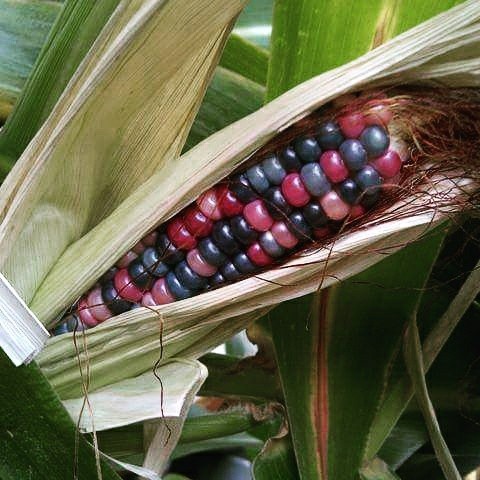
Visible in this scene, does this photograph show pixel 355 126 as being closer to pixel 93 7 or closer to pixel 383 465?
pixel 93 7

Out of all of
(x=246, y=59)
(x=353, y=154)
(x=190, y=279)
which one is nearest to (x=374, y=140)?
(x=353, y=154)

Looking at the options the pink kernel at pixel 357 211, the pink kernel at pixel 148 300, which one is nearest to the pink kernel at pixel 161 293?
the pink kernel at pixel 148 300

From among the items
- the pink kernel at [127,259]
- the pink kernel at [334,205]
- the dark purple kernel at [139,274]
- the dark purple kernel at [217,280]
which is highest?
the pink kernel at [127,259]

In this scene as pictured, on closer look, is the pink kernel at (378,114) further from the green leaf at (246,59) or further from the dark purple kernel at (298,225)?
the green leaf at (246,59)

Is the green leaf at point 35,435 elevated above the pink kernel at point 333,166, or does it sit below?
below

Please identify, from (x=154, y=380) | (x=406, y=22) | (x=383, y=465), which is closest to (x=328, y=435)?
(x=383, y=465)
